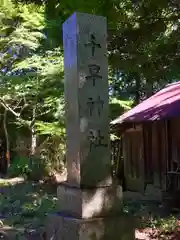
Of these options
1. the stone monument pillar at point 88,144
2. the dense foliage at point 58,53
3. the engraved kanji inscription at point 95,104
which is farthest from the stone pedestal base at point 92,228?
the dense foliage at point 58,53

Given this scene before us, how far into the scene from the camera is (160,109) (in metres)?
11.9

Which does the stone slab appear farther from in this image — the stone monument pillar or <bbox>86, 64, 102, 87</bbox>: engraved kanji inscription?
<bbox>86, 64, 102, 87</bbox>: engraved kanji inscription

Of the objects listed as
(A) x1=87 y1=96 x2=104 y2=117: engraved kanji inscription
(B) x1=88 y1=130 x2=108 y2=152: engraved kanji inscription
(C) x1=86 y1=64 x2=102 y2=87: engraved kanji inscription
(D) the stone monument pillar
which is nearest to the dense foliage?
(D) the stone monument pillar

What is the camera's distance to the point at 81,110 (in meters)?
5.31

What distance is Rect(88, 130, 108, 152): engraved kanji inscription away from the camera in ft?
17.5

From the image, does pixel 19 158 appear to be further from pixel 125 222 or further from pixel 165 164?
pixel 125 222

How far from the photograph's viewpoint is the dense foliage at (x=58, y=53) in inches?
237

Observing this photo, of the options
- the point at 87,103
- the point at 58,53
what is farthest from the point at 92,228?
the point at 58,53

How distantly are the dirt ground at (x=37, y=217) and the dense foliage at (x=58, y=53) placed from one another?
279 cm

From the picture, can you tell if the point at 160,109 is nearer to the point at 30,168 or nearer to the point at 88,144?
the point at 88,144

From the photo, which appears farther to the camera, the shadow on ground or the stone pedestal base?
the shadow on ground

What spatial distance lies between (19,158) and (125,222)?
1404cm

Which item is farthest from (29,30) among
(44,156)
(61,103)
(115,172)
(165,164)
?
(165,164)

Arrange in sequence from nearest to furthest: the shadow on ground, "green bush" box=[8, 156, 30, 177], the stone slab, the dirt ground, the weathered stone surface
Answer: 1. the stone slab
2. the weathered stone surface
3. the dirt ground
4. the shadow on ground
5. "green bush" box=[8, 156, 30, 177]
